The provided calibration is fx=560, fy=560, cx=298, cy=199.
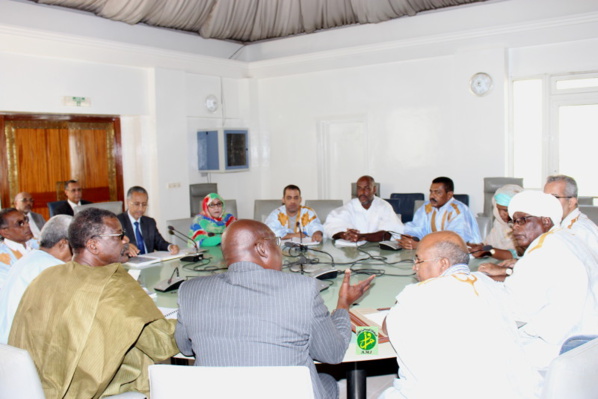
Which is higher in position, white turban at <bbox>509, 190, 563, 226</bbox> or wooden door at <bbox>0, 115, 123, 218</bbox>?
wooden door at <bbox>0, 115, 123, 218</bbox>

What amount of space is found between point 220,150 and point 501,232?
466 cm

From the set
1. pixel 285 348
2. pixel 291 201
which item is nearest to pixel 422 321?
pixel 285 348

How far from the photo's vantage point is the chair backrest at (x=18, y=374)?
1.81m

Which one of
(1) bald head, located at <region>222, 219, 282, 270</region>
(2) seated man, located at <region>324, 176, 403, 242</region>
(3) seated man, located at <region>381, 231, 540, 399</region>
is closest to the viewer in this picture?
(3) seated man, located at <region>381, 231, 540, 399</region>

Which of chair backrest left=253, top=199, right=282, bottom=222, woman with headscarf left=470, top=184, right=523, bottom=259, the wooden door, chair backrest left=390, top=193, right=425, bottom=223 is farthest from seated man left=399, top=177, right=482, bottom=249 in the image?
the wooden door

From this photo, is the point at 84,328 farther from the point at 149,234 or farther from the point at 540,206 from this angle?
the point at 149,234

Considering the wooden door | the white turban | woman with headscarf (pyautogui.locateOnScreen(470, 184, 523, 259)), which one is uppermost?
the wooden door

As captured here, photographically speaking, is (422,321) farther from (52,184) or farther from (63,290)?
(52,184)

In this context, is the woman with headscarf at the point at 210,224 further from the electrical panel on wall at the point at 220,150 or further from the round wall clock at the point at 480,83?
the round wall clock at the point at 480,83

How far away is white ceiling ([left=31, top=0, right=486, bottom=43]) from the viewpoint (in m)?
6.67

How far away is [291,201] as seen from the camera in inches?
191

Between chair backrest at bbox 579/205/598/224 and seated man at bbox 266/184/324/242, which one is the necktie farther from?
chair backrest at bbox 579/205/598/224

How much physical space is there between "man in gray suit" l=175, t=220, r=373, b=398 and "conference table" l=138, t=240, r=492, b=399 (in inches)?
11.6

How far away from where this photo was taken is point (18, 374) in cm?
182
